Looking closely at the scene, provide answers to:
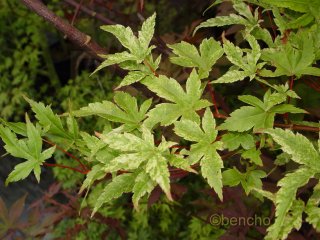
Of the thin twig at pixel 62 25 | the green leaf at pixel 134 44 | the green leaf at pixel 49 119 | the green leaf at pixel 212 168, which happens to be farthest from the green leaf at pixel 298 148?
the thin twig at pixel 62 25

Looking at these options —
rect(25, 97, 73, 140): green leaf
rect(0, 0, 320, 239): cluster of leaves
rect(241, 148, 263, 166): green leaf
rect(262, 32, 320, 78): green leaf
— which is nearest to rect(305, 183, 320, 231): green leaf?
rect(0, 0, 320, 239): cluster of leaves

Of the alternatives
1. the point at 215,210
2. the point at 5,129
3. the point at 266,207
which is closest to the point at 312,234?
the point at 215,210

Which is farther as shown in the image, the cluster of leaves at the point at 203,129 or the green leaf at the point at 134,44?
the green leaf at the point at 134,44

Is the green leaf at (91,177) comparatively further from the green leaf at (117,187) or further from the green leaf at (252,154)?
the green leaf at (252,154)

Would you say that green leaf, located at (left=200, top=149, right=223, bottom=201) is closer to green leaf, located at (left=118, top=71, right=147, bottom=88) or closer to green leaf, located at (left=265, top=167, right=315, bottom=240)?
green leaf, located at (left=265, top=167, right=315, bottom=240)

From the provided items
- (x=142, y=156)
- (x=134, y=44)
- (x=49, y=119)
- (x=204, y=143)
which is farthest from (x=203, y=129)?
(x=49, y=119)

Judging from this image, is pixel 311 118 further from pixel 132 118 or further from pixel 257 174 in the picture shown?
pixel 132 118

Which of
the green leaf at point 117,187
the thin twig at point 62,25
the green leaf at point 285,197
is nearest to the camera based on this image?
the green leaf at point 285,197

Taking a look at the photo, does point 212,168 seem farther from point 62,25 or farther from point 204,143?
point 62,25
